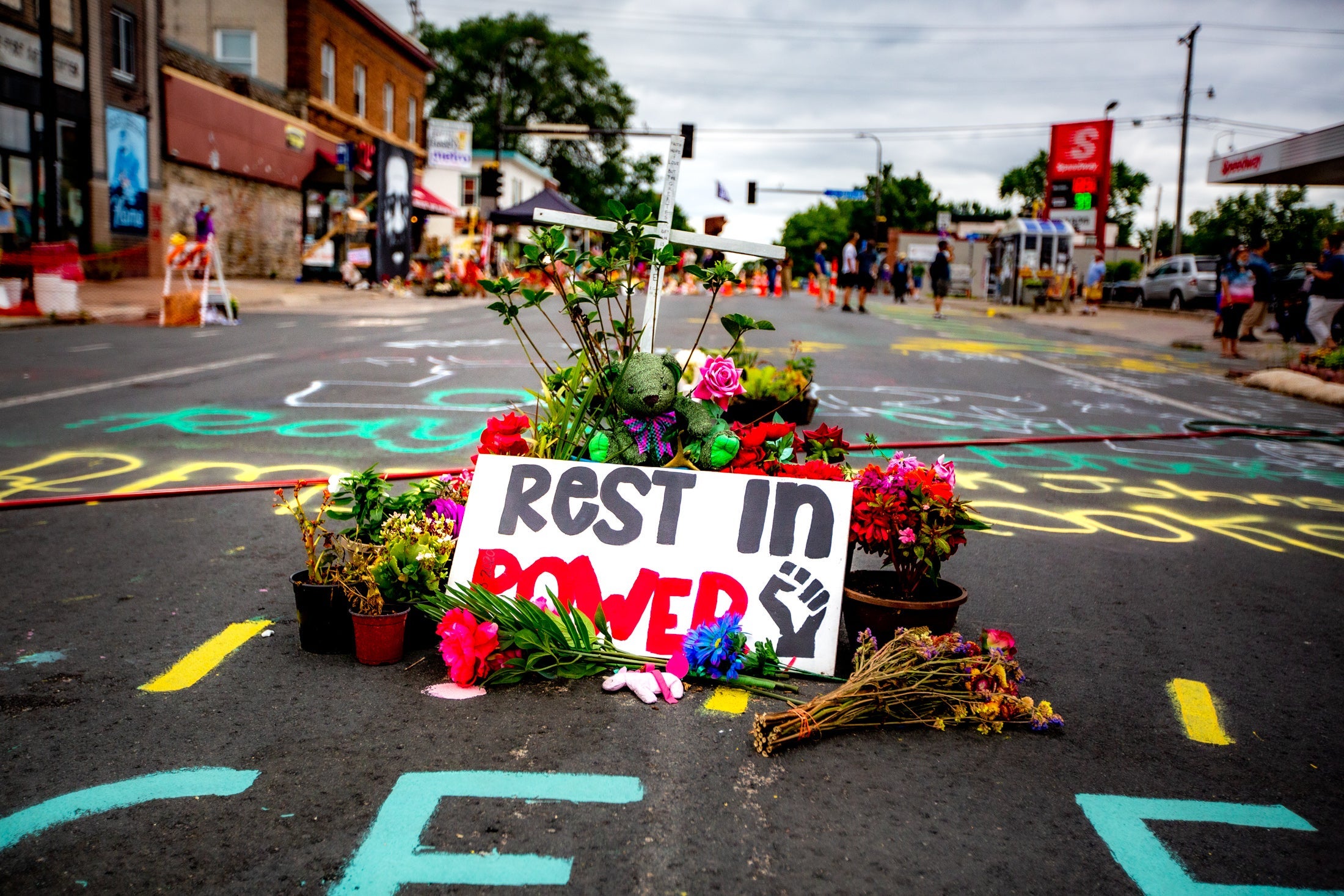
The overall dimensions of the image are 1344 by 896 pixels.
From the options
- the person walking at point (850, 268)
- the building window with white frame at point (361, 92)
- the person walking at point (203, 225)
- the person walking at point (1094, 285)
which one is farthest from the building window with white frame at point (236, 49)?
the person walking at point (1094, 285)

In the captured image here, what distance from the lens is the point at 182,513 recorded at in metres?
5.32

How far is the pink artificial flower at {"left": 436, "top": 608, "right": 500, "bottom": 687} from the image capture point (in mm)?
3207

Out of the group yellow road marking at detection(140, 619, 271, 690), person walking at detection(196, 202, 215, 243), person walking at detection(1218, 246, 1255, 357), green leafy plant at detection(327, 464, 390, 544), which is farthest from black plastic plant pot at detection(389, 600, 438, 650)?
person walking at detection(1218, 246, 1255, 357)

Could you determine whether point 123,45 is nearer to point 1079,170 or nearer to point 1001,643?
point 1001,643

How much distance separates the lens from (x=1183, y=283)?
3206 cm

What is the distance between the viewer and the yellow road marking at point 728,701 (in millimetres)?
3150

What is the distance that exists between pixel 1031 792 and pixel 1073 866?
1.16ft

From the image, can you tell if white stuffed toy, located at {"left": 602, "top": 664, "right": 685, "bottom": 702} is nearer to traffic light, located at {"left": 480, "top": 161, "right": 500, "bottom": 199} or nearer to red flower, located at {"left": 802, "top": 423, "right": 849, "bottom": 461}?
red flower, located at {"left": 802, "top": 423, "right": 849, "bottom": 461}

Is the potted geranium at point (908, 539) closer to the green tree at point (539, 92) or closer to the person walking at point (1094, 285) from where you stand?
the person walking at point (1094, 285)

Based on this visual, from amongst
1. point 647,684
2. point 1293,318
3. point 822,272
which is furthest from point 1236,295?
point 647,684

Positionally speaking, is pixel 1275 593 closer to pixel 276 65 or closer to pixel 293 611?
pixel 293 611

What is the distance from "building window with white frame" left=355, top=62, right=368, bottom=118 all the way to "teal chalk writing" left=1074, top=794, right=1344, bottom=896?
3957cm

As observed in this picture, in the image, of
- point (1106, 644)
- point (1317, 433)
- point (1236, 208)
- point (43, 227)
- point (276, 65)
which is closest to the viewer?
point (1106, 644)

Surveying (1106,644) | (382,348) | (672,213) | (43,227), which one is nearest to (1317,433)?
(1106,644)
